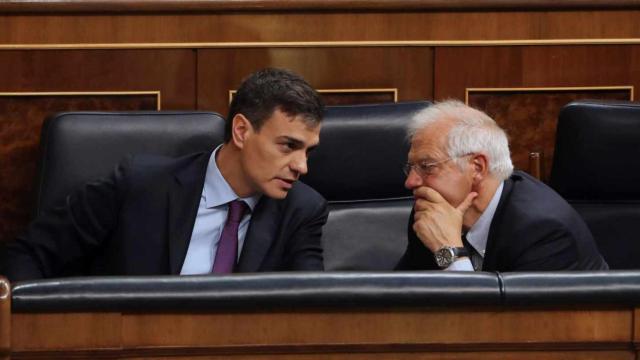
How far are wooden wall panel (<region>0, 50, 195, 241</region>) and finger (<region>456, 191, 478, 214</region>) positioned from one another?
1.91 ft

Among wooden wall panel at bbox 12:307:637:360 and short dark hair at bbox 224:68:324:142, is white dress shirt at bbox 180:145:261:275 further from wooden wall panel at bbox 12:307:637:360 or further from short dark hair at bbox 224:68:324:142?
wooden wall panel at bbox 12:307:637:360

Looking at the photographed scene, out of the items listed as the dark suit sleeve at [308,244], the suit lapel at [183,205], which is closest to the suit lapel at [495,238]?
the dark suit sleeve at [308,244]

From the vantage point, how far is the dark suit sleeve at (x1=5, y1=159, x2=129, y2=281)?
1342 millimetres

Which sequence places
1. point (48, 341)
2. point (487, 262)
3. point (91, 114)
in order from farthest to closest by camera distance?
1. point (91, 114)
2. point (487, 262)
3. point (48, 341)

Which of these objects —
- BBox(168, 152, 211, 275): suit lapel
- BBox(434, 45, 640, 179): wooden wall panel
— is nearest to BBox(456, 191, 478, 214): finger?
BBox(168, 152, 211, 275): suit lapel

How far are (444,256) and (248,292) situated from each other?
1.69ft

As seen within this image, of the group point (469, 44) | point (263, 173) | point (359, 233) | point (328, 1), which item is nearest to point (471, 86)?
point (469, 44)

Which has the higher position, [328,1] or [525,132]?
[328,1]

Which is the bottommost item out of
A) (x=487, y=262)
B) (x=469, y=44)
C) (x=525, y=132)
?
(x=487, y=262)

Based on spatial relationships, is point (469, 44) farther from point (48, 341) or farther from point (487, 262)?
point (48, 341)

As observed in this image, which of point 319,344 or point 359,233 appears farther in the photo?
point 359,233

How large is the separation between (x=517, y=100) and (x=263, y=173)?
0.59 meters

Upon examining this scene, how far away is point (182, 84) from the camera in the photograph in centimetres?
176

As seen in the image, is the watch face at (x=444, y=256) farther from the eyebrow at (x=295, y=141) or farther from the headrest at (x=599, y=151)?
the headrest at (x=599, y=151)
